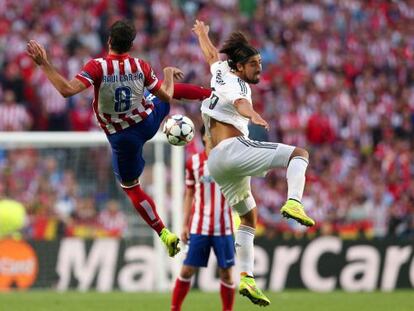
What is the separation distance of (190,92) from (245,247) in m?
1.67

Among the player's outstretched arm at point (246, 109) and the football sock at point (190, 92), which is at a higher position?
the football sock at point (190, 92)

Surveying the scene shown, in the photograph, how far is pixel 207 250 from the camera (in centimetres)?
1433

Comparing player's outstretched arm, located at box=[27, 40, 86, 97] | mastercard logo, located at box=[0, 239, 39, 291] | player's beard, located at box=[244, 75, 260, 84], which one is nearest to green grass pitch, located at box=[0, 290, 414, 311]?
mastercard logo, located at box=[0, 239, 39, 291]

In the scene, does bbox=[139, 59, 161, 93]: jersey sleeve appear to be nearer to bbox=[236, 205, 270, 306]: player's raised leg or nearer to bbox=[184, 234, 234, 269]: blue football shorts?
bbox=[236, 205, 270, 306]: player's raised leg

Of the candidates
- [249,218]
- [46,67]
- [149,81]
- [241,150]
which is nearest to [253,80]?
[241,150]

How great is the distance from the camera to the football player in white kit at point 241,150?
1141cm

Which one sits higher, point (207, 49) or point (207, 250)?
point (207, 49)

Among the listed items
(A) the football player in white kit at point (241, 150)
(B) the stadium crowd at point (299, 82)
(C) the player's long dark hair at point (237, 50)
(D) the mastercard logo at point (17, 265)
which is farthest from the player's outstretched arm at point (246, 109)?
(D) the mastercard logo at point (17, 265)

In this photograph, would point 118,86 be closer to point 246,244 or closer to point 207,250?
point 246,244

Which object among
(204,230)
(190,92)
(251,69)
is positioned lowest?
(204,230)

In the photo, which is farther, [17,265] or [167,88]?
[17,265]

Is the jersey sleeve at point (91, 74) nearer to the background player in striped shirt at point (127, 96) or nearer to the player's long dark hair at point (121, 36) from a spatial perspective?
the background player in striped shirt at point (127, 96)

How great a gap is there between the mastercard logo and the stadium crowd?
2.34 ft

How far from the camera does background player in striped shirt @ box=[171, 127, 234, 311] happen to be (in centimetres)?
1402
